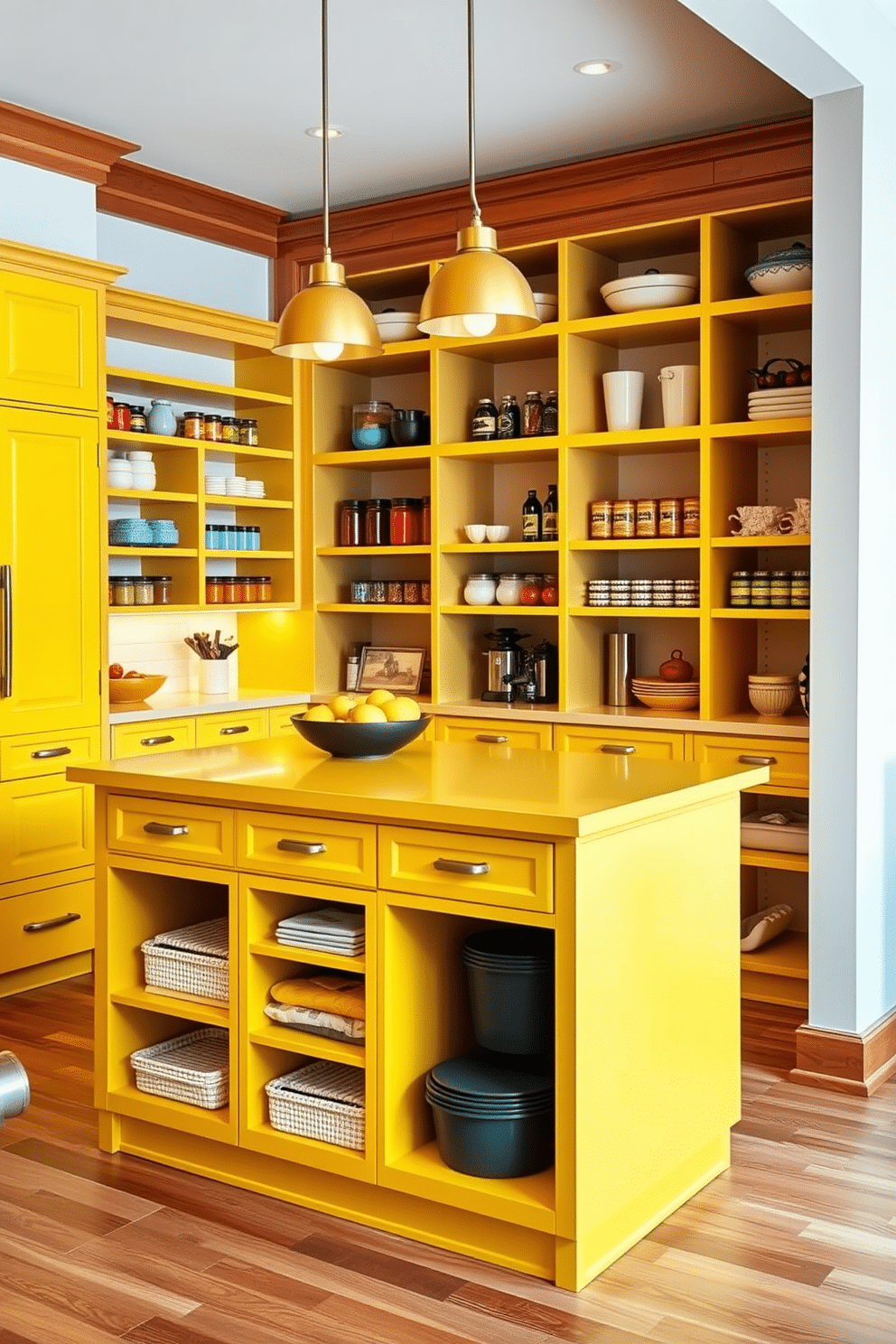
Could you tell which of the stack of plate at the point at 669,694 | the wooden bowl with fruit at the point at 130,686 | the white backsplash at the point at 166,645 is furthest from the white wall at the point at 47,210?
the stack of plate at the point at 669,694

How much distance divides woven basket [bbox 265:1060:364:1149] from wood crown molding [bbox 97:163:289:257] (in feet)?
11.7

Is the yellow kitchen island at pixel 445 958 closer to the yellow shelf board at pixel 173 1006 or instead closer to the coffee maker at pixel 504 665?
the yellow shelf board at pixel 173 1006

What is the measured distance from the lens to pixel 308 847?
2992 mm

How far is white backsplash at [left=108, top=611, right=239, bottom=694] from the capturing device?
5559mm

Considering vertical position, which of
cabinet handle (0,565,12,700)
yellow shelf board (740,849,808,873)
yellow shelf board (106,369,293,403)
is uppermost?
yellow shelf board (106,369,293,403)

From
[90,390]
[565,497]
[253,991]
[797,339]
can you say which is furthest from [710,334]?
[253,991]

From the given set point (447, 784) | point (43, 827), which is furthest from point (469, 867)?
point (43, 827)

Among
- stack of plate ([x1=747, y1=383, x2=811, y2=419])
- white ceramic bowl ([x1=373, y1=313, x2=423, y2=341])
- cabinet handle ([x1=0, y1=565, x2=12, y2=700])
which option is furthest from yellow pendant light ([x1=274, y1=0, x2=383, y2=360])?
white ceramic bowl ([x1=373, y1=313, x2=423, y2=341])

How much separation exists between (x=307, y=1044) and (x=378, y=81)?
121 inches

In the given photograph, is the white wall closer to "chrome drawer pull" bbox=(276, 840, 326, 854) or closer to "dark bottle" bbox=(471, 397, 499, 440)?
"dark bottle" bbox=(471, 397, 499, 440)

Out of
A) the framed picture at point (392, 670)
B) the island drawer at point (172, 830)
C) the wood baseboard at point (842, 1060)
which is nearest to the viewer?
the island drawer at point (172, 830)

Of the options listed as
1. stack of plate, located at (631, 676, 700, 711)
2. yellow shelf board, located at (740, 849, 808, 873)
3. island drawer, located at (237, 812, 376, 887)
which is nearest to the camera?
island drawer, located at (237, 812, 376, 887)

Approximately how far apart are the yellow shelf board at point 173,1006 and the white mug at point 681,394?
Answer: 2.64 metres

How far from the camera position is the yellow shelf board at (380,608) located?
5551mm
